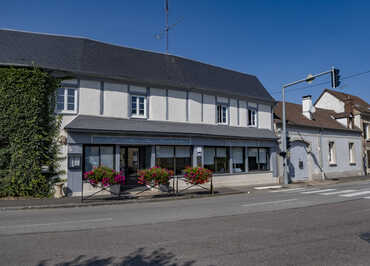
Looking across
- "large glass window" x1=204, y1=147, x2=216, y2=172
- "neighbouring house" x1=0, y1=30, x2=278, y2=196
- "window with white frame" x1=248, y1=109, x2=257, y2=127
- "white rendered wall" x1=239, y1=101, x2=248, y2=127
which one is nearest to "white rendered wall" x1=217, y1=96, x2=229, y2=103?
"neighbouring house" x1=0, y1=30, x2=278, y2=196

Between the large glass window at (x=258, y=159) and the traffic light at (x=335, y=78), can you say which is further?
the large glass window at (x=258, y=159)

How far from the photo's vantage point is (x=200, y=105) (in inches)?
749

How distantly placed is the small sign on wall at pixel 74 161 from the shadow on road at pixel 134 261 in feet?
31.4

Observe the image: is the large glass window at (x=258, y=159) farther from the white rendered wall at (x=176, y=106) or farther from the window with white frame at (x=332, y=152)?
the window with white frame at (x=332, y=152)

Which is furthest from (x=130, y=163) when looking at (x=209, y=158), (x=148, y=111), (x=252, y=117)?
(x=252, y=117)

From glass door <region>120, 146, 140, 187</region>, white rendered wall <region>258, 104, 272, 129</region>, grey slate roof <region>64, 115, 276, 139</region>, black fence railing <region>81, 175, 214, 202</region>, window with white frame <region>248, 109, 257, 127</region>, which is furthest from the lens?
white rendered wall <region>258, 104, 272, 129</region>

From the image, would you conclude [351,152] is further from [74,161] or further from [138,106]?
[74,161]

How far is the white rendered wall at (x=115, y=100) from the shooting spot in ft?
51.7

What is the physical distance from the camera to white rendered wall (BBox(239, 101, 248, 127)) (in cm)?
2095

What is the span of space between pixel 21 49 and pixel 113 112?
18.2 ft

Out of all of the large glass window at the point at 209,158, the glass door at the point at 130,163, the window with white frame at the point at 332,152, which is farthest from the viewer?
the window with white frame at the point at 332,152

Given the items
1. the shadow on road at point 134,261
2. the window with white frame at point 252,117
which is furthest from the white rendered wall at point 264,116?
the shadow on road at point 134,261

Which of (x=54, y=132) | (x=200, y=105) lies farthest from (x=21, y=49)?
(x=200, y=105)

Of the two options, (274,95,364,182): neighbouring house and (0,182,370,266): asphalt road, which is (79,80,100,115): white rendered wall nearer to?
(0,182,370,266): asphalt road
